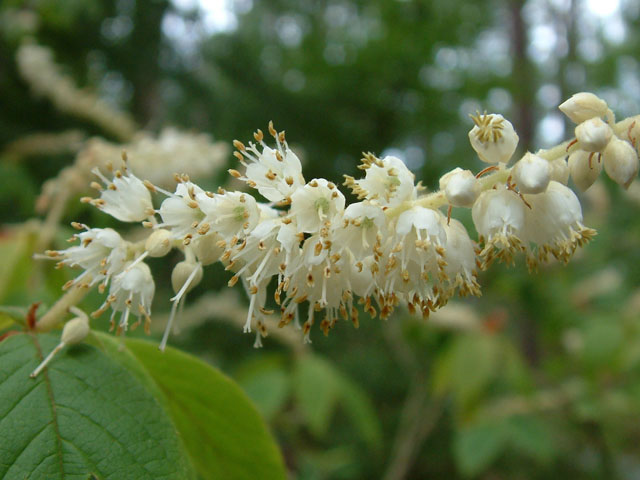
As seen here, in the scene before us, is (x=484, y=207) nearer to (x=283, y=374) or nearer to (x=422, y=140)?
(x=283, y=374)

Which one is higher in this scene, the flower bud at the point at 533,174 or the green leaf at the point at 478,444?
the flower bud at the point at 533,174

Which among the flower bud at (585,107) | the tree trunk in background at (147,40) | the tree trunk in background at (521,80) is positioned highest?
the tree trunk in background at (521,80)

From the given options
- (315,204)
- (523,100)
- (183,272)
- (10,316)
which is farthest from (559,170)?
(523,100)

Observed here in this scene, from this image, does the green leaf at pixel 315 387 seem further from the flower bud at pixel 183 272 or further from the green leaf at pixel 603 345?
the flower bud at pixel 183 272

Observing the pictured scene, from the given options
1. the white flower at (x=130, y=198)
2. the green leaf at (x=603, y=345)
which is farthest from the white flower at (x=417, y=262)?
the green leaf at (x=603, y=345)

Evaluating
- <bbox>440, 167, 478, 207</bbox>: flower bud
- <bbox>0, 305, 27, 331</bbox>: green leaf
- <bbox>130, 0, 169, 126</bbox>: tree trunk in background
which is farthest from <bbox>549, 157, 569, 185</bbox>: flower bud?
<bbox>130, 0, 169, 126</bbox>: tree trunk in background

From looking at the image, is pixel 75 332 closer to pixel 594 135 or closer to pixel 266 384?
pixel 594 135
